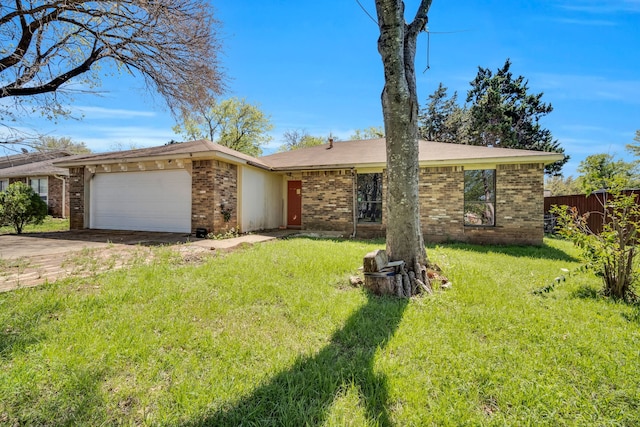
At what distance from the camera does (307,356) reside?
233 cm

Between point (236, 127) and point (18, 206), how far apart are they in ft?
66.7

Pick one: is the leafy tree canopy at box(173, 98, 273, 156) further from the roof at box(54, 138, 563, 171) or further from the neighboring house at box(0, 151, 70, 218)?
the roof at box(54, 138, 563, 171)

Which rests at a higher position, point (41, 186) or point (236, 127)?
point (236, 127)

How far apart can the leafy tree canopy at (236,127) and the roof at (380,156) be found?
52.5 feet

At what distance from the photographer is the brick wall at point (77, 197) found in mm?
10812

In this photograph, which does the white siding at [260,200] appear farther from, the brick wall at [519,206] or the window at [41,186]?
the window at [41,186]

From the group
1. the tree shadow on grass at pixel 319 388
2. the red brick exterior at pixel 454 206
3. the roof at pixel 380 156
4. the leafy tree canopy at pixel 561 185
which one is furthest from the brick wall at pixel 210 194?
the leafy tree canopy at pixel 561 185

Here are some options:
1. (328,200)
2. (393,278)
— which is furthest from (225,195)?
(393,278)

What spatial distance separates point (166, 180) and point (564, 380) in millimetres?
10886

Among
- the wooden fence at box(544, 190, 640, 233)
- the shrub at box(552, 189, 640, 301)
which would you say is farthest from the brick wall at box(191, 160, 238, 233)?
the wooden fence at box(544, 190, 640, 233)

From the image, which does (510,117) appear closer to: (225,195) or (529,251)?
(529,251)

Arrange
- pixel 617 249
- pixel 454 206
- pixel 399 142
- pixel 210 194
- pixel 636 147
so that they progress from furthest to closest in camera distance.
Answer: pixel 636 147 < pixel 454 206 < pixel 210 194 < pixel 399 142 < pixel 617 249

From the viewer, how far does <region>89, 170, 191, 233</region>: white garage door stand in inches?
372

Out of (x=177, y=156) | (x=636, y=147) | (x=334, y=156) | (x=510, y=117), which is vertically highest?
(x=510, y=117)
